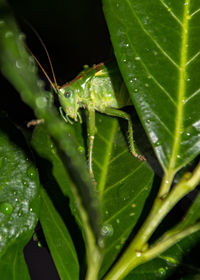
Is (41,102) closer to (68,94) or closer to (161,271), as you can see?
(161,271)

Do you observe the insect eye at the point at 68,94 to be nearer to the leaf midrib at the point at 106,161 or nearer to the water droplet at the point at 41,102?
the leaf midrib at the point at 106,161

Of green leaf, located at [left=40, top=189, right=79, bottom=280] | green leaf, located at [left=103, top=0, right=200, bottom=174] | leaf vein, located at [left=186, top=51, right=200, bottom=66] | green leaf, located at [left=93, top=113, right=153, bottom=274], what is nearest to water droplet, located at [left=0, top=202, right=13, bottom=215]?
green leaf, located at [left=40, top=189, right=79, bottom=280]

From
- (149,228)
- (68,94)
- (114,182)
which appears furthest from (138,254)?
(68,94)

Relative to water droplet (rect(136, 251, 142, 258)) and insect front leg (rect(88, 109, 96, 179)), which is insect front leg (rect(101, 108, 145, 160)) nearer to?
insect front leg (rect(88, 109, 96, 179))

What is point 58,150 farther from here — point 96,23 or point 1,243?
point 96,23

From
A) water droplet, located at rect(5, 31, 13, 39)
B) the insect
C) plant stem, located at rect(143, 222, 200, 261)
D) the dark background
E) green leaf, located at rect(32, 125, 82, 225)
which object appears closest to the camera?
water droplet, located at rect(5, 31, 13, 39)

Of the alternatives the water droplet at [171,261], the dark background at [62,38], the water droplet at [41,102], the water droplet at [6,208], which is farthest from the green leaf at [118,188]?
the dark background at [62,38]
